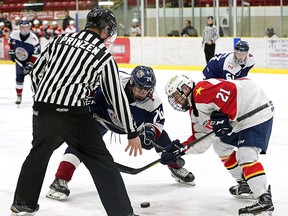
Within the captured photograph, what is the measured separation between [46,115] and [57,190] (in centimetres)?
76

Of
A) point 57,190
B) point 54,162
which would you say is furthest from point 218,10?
point 57,190

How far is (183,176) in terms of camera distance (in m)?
3.92

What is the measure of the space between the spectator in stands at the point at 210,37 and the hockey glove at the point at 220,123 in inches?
365

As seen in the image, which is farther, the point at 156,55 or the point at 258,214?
the point at 156,55

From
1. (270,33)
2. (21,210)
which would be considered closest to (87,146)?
(21,210)

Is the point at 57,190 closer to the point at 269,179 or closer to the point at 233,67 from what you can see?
the point at 269,179

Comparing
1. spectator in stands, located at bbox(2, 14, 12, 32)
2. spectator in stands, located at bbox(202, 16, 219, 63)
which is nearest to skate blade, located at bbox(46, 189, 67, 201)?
spectator in stands, located at bbox(202, 16, 219, 63)

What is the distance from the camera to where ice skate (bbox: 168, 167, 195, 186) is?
391cm

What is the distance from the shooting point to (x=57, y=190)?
11.8ft

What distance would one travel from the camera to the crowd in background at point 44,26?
15.5m

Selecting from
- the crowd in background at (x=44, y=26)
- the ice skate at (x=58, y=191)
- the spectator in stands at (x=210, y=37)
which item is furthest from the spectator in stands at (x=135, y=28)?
the ice skate at (x=58, y=191)

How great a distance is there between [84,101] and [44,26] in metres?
13.6

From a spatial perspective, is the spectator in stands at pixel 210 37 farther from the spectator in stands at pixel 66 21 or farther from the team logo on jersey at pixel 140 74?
the team logo on jersey at pixel 140 74

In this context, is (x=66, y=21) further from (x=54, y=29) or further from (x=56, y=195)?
(x=56, y=195)
